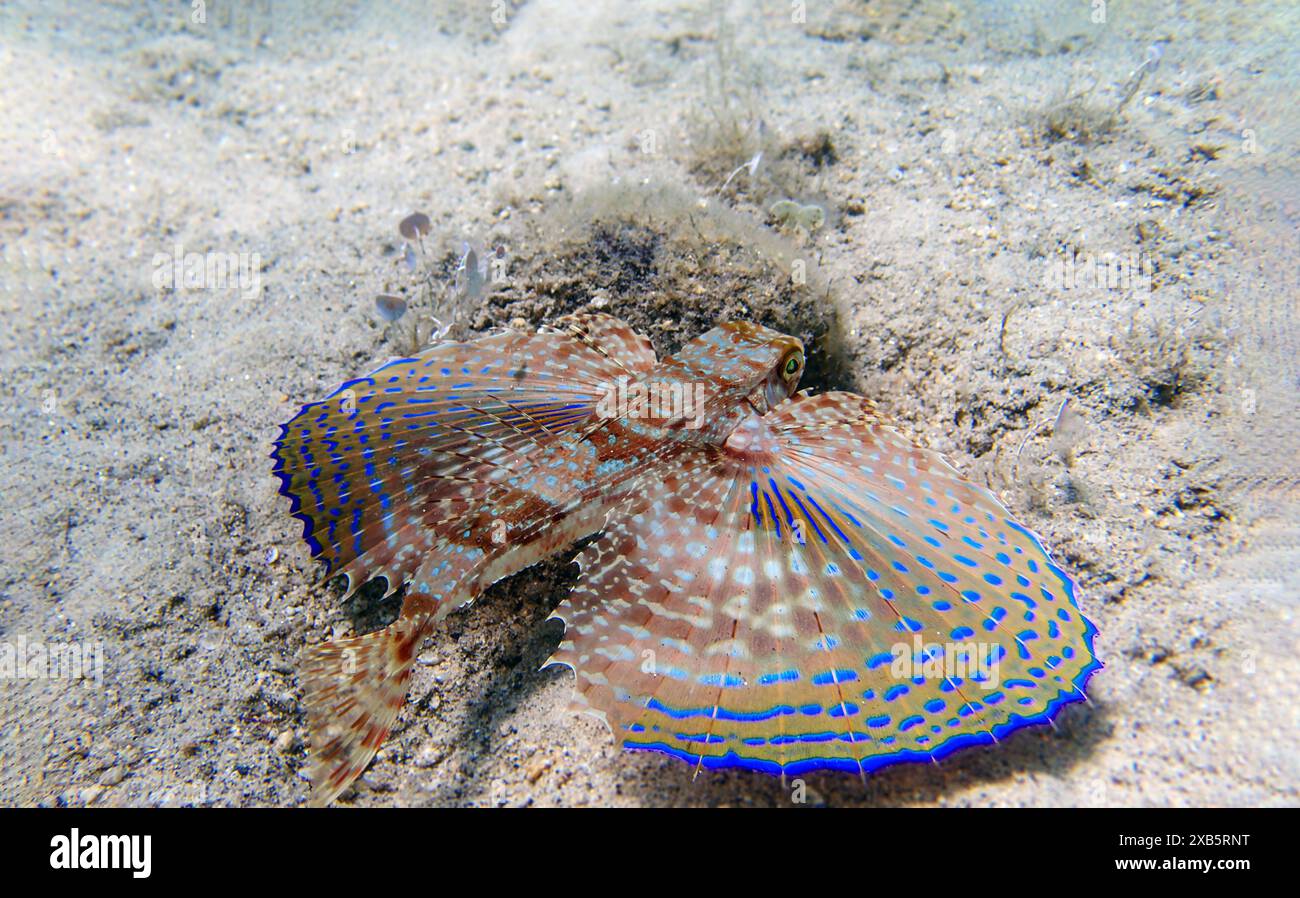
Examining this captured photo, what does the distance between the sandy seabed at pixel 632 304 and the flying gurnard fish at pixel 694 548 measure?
0.36 metres

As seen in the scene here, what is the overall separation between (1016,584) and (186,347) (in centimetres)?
541

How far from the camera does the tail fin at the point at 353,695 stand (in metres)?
2.79

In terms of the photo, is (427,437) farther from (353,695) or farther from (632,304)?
(632,304)

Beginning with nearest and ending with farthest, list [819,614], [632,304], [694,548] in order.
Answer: [819,614]
[694,548]
[632,304]

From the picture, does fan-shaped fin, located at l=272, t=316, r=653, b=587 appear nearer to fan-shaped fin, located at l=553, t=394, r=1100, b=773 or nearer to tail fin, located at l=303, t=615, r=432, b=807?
tail fin, located at l=303, t=615, r=432, b=807

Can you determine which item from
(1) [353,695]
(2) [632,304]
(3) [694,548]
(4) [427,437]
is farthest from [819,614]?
(2) [632,304]

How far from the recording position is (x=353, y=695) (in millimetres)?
2908

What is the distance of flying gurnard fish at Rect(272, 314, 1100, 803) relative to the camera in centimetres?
256

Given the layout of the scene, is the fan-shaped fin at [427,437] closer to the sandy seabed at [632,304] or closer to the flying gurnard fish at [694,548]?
the flying gurnard fish at [694,548]

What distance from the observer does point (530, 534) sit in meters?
3.21

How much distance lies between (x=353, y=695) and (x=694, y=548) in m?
1.68

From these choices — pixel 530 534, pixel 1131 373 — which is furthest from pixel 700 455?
pixel 1131 373

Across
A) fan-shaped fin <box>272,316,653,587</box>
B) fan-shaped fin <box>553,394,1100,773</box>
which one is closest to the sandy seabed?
fan-shaped fin <box>553,394,1100,773</box>
